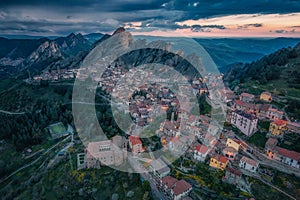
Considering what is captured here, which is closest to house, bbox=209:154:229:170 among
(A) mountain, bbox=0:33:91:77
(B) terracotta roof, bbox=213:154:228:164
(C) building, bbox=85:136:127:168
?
(B) terracotta roof, bbox=213:154:228:164

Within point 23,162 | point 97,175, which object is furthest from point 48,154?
point 97,175

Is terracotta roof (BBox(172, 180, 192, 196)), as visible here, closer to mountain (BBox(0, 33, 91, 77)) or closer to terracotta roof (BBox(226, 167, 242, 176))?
terracotta roof (BBox(226, 167, 242, 176))

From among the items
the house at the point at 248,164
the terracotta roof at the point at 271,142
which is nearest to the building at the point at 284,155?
the terracotta roof at the point at 271,142

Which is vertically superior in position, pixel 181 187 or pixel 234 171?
pixel 234 171

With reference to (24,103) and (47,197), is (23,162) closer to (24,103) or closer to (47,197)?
(47,197)

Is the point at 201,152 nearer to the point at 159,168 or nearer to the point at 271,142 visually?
the point at 159,168

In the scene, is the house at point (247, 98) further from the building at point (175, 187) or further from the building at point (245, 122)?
the building at point (175, 187)

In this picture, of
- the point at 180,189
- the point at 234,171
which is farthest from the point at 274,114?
the point at 180,189
